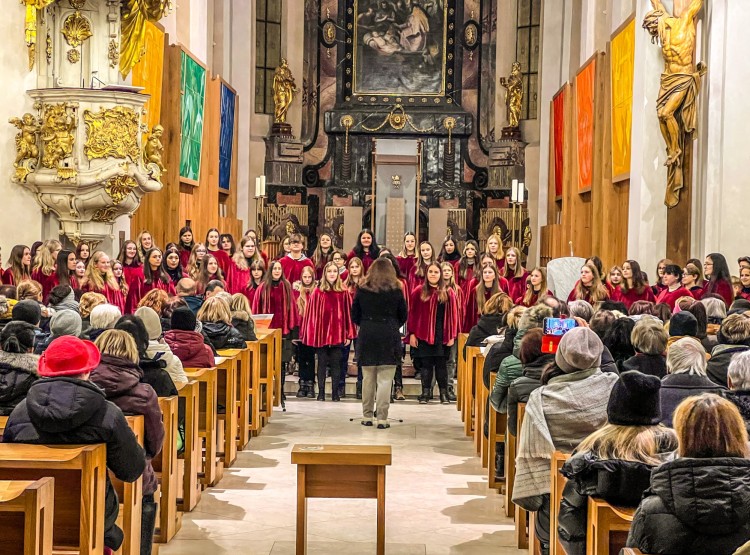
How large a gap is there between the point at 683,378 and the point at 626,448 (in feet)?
4.97

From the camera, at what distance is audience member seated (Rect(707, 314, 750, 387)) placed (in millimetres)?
7090

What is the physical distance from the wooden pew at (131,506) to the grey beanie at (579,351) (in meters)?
2.21

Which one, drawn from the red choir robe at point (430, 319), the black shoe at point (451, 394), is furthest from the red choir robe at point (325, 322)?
the black shoe at point (451, 394)

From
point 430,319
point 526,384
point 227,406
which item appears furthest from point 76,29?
point 526,384

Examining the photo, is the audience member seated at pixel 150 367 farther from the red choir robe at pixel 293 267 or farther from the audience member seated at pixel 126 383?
the red choir robe at pixel 293 267

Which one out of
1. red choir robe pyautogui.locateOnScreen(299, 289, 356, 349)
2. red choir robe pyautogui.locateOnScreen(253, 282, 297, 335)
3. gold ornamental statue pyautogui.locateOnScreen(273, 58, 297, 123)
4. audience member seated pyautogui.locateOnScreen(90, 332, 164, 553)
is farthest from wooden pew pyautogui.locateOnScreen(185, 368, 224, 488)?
gold ornamental statue pyautogui.locateOnScreen(273, 58, 297, 123)

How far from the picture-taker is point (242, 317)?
11.7 metres

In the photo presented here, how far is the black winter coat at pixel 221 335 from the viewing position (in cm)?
1066

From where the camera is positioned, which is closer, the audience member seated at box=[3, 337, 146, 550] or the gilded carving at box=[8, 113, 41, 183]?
the audience member seated at box=[3, 337, 146, 550]

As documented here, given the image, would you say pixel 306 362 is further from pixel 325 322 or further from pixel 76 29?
pixel 76 29

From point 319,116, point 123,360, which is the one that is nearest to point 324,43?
point 319,116

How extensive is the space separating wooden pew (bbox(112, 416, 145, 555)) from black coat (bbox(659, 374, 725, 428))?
2688 millimetres

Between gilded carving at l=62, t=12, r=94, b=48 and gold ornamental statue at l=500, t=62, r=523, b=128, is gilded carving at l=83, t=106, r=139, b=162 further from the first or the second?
gold ornamental statue at l=500, t=62, r=523, b=128

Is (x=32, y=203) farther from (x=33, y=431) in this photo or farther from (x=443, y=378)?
(x=33, y=431)
